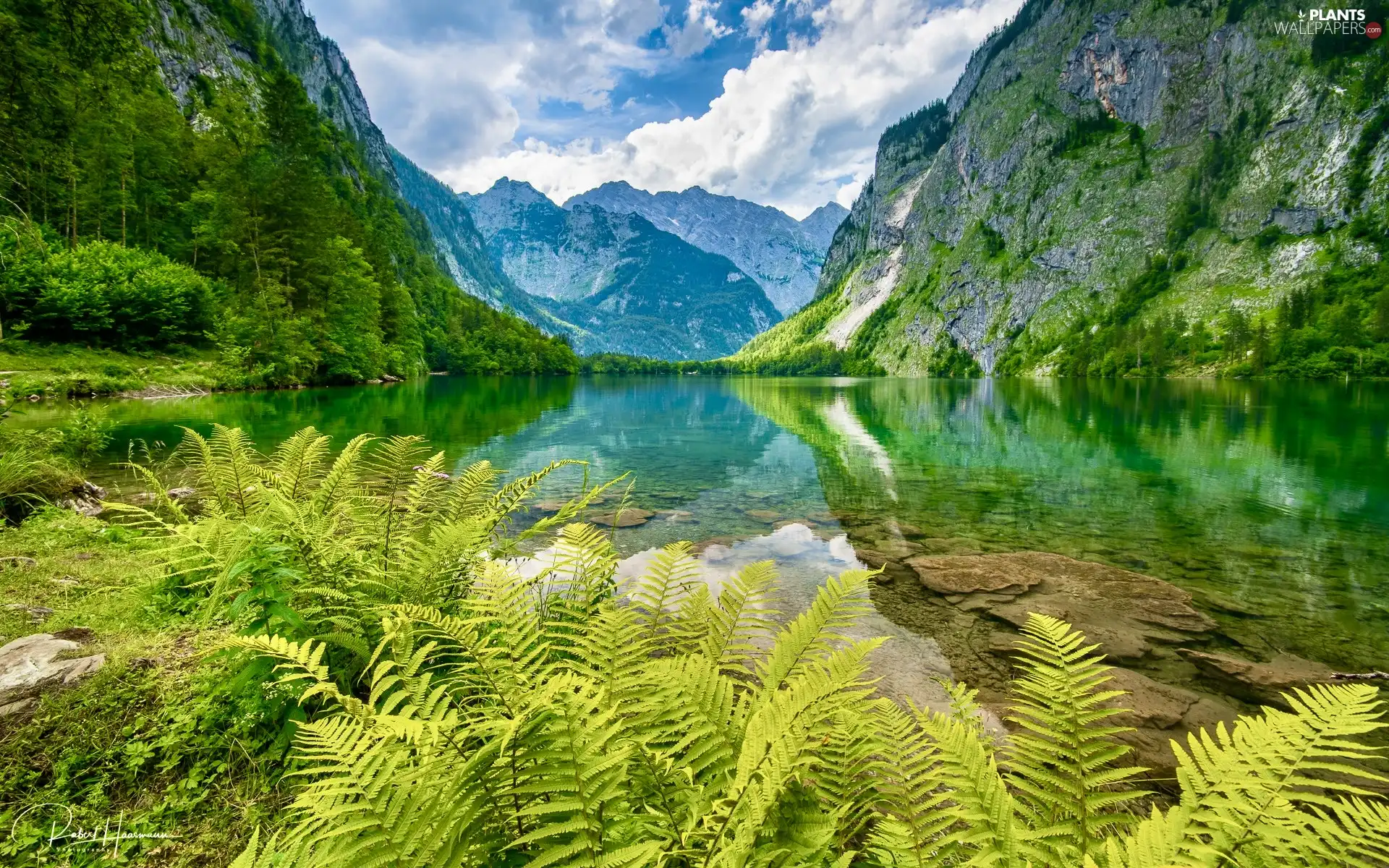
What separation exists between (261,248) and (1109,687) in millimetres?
54874

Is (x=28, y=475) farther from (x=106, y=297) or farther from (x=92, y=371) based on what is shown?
(x=106, y=297)

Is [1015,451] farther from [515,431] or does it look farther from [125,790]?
[125,790]

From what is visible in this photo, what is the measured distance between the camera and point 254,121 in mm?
75562

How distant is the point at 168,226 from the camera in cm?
4200

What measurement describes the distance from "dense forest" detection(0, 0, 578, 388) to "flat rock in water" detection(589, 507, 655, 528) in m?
9.47

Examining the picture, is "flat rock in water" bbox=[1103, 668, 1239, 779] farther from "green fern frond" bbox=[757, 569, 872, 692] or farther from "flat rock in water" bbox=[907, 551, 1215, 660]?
"green fern frond" bbox=[757, 569, 872, 692]

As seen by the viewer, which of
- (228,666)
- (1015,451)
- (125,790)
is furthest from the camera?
(1015,451)

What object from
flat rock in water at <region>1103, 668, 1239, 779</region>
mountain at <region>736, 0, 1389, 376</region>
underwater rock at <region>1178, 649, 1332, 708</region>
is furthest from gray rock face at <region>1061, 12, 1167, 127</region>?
flat rock in water at <region>1103, 668, 1239, 779</region>

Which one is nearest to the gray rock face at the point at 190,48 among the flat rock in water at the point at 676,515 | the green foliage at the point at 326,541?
the flat rock in water at the point at 676,515

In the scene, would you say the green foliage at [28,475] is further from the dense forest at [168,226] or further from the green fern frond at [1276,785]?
the green fern frond at [1276,785]

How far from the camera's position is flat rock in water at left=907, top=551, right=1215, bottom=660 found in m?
7.62

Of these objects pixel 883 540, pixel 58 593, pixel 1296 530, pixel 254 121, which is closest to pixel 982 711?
pixel 883 540
